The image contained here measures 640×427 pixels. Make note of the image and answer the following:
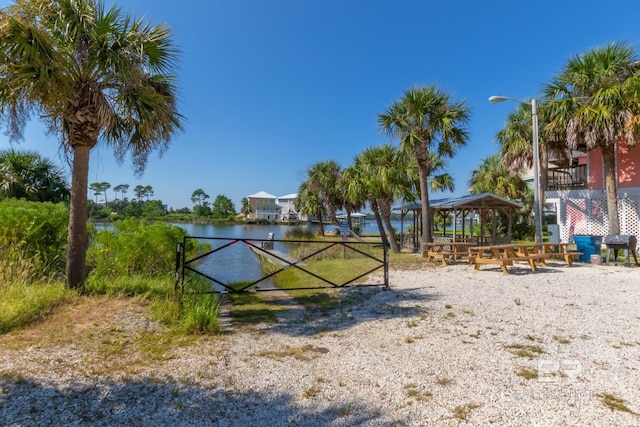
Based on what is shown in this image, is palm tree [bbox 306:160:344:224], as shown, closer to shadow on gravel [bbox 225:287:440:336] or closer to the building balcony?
the building balcony

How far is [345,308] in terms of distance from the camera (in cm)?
623

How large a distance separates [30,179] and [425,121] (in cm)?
1631

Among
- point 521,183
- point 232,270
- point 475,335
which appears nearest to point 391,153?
point 232,270

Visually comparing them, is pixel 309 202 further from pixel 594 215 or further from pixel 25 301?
pixel 25 301

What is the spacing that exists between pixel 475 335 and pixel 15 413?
4.91 metres

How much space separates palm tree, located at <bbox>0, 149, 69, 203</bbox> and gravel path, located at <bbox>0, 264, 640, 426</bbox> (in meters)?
12.8

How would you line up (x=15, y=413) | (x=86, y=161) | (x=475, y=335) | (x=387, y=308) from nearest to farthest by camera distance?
(x=15, y=413) → (x=475, y=335) → (x=86, y=161) → (x=387, y=308)

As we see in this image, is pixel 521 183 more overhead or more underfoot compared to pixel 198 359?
more overhead

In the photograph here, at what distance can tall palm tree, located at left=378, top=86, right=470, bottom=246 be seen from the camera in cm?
1257

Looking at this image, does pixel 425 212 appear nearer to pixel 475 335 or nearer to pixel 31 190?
pixel 475 335

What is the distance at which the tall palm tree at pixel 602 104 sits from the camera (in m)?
11.5

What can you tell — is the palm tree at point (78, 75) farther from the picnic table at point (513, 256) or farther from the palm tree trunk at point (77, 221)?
the picnic table at point (513, 256)

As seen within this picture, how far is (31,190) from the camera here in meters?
13.2

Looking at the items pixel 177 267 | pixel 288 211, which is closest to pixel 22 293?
pixel 177 267
